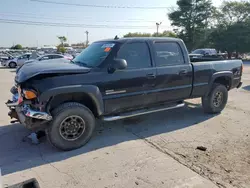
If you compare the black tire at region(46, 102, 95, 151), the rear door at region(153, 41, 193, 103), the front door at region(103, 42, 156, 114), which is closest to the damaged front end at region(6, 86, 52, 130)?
the black tire at region(46, 102, 95, 151)

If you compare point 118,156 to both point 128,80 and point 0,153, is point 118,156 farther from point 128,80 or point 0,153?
point 0,153

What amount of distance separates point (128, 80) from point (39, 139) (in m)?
2.05

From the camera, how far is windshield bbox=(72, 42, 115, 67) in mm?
4320

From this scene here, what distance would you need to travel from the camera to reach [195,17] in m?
43.5

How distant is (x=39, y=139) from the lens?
4.42 m

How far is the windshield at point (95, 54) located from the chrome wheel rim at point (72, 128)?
3.47 feet

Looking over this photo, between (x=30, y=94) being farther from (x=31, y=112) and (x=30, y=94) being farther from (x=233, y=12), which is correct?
(x=233, y=12)

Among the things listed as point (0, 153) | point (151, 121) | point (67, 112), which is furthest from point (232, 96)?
point (0, 153)

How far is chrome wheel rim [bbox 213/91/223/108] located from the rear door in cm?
102

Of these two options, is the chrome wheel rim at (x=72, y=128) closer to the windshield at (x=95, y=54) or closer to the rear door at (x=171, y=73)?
the windshield at (x=95, y=54)

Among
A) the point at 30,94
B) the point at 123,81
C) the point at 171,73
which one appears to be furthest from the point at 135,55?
the point at 30,94

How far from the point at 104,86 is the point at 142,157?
54.4 inches

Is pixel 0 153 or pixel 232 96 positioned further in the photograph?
pixel 232 96

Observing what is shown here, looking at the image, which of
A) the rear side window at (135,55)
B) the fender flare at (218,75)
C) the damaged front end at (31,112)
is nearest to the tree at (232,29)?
the fender flare at (218,75)
